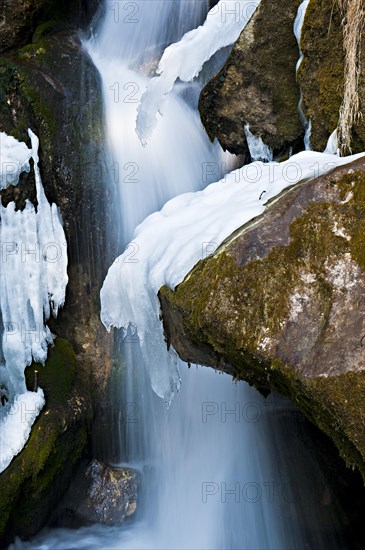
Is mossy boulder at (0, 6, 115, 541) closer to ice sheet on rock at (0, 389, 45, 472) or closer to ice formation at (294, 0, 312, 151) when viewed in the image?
ice sheet on rock at (0, 389, 45, 472)

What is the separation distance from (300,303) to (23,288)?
247cm

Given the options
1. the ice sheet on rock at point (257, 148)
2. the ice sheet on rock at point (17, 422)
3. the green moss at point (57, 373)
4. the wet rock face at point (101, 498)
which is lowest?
the wet rock face at point (101, 498)

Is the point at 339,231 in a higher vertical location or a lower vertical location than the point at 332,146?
lower

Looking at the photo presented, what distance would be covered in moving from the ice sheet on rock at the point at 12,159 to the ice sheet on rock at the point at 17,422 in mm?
1665

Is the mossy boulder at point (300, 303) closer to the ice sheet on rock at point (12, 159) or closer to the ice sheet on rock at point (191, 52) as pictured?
the ice sheet on rock at point (191, 52)

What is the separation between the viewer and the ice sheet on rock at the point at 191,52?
14.6 ft

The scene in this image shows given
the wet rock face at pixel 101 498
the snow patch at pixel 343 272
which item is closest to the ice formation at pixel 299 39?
the snow patch at pixel 343 272

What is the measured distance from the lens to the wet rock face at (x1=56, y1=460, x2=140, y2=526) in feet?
16.2

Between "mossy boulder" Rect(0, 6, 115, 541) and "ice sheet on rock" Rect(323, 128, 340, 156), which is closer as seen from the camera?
"ice sheet on rock" Rect(323, 128, 340, 156)

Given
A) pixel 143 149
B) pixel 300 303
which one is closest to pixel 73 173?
pixel 143 149

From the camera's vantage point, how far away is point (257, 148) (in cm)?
462

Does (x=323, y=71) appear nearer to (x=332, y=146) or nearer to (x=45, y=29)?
(x=332, y=146)

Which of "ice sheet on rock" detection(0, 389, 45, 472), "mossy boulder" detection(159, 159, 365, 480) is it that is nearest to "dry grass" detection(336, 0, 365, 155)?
"mossy boulder" detection(159, 159, 365, 480)

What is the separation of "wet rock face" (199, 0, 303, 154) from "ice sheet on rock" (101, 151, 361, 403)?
0.66m
